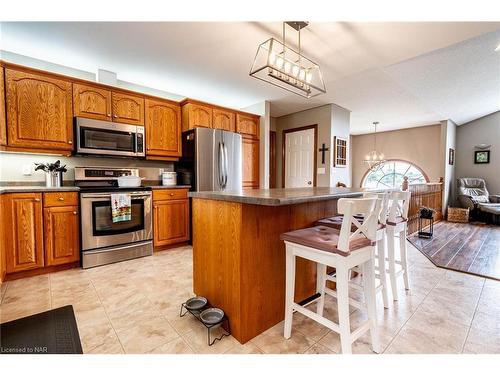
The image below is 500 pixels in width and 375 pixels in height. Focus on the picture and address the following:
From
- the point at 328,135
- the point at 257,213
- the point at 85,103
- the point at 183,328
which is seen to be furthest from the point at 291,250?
the point at 328,135

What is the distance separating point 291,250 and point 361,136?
7873mm

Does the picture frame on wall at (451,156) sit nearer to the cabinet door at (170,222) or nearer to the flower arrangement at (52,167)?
the cabinet door at (170,222)

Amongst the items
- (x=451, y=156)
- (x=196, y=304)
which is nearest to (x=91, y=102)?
(x=196, y=304)

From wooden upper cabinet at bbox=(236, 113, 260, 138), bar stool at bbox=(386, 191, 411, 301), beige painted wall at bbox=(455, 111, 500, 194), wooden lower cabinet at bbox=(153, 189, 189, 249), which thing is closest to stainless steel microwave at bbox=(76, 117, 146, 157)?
wooden lower cabinet at bbox=(153, 189, 189, 249)

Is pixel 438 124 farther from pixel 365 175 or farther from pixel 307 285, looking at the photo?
pixel 307 285

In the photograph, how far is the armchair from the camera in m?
5.37

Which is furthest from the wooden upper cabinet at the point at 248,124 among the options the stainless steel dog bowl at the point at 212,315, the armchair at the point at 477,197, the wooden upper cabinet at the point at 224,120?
the armchair at the point at 477,197

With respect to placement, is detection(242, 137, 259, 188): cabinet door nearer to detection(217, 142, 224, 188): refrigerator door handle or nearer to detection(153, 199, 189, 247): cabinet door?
detection(217, 142, 224, 188): refrigerator door handle

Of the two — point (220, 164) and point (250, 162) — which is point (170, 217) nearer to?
point (220, 164)

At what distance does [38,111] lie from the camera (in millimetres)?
2551

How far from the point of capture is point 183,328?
1577 millimetres

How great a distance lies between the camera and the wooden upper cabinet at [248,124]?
4.18 metres

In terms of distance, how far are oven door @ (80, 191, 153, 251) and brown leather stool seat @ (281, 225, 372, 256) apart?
88.0 inches

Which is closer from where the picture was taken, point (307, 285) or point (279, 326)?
point (279, 326)
